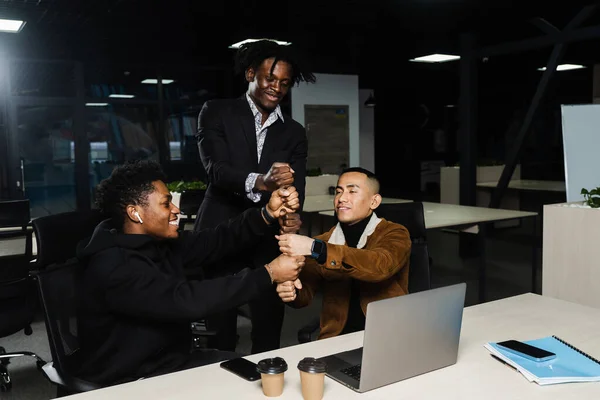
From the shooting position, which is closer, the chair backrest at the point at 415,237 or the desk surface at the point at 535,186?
the chair backrest at the point at 415,237

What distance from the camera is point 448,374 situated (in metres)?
1.46

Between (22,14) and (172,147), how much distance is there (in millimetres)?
3835

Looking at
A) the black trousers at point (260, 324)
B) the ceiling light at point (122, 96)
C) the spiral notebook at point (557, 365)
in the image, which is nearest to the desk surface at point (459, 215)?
the black trousers at point (260, 324)

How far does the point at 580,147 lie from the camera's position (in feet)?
11.0

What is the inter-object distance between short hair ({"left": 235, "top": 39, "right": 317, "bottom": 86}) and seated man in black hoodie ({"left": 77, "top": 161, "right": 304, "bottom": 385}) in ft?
2.08

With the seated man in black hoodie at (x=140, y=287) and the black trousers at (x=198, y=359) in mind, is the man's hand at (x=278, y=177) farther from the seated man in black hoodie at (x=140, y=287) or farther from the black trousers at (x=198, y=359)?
the black trousers at (x=198, y=359)

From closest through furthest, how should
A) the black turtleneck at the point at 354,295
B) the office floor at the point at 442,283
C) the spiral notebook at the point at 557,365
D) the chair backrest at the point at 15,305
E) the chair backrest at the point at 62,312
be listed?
the spiral notebook at the point at 557,365 < the chair backrest at the point at 62,312 < the black turtleneck at the point at 354,295 < the chair backrest at the point at 15,305 < the office floor at the point at 442,283

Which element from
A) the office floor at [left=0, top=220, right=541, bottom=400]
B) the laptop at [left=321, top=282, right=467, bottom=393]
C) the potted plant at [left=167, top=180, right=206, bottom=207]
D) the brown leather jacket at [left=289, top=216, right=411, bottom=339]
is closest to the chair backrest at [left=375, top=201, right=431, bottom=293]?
the brown leather jacket at [left=289, top=216, right=411, bottom=339]

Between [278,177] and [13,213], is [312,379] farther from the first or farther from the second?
[13,213]

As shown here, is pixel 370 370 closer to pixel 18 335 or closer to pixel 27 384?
pixel 27 384

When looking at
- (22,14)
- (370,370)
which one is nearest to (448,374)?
(370,370)

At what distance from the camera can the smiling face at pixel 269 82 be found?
230 centimetres

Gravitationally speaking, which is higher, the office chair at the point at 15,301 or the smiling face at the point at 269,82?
the smiling face at the point at 269,82

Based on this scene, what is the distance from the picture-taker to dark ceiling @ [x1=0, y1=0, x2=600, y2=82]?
675 cm
